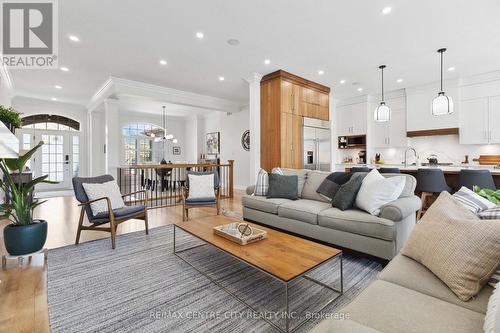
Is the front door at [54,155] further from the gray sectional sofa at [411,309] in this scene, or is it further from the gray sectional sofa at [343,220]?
the gray sectional sofa at [411,309]

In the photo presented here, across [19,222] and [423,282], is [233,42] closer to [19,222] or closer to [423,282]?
[19,222]

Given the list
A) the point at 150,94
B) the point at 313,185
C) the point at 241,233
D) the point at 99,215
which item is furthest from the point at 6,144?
the point at 150,94

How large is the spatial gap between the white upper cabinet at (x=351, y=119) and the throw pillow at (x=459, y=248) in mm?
6097

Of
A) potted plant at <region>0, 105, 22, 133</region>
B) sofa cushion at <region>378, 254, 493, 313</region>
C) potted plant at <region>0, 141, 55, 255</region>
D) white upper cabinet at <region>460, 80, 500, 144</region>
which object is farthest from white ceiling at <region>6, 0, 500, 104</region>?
sofa cushion at <region>378, 254, 493, 313</region>

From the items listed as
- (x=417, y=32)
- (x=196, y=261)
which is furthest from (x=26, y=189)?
(x=417, y=32)

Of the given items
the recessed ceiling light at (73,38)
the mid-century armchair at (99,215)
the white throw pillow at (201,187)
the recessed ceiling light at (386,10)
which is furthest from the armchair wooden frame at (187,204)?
the recessed ceiling light at (386,10)

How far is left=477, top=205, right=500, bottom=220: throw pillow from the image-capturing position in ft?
4.13

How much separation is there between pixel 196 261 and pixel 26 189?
75.1 inches

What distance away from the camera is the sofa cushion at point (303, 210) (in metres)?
2.81

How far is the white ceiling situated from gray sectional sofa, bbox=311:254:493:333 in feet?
9.81

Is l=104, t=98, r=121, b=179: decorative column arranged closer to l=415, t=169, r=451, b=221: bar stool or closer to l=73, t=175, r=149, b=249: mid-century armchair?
l=73, t=175, r=149, b=249: mid-century armchair

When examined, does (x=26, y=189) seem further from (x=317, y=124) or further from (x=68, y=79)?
(x=317, y=124)

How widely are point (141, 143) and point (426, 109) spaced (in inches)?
391

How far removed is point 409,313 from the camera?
976 millimetres
